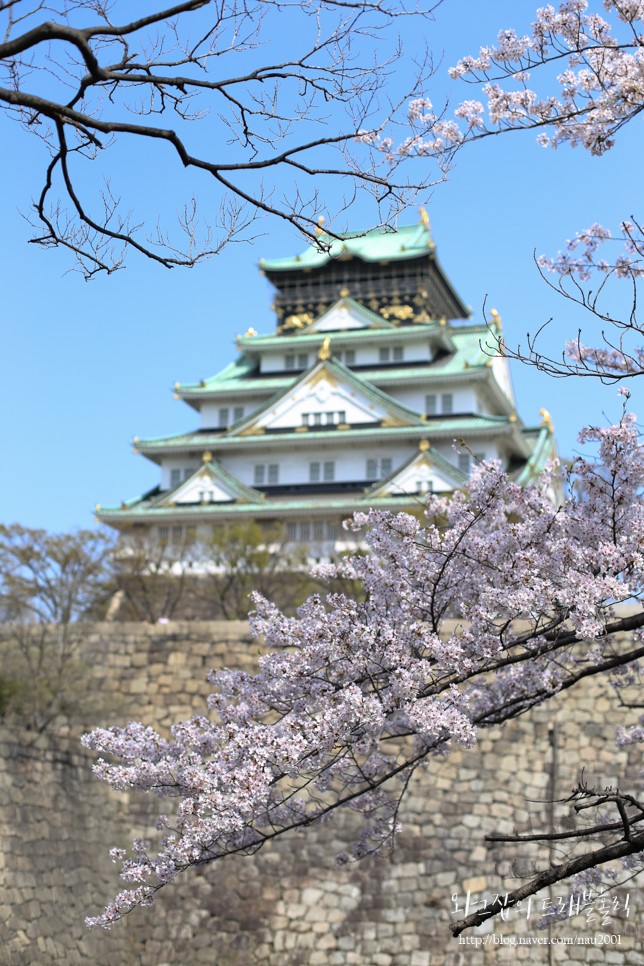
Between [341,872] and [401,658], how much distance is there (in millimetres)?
8458

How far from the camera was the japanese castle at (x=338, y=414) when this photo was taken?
29469 millimetres

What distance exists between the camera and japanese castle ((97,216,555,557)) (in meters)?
29.5

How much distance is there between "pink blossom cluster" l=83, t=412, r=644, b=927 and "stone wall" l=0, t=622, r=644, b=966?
607cm

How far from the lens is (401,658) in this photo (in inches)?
251

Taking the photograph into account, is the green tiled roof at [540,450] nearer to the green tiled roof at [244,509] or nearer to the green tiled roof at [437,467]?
the green tiled roof at [437,467]

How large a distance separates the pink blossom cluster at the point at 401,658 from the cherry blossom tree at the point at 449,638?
0.04ft

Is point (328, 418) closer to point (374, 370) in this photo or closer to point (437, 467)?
point (374, 370)

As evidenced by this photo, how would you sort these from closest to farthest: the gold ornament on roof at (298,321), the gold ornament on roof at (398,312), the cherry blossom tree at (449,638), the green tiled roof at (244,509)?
the cherry blossom tree at (449,638) → the green tiled roof at (244,509) → the gold ornament on roof at (398,312) → the gold ornament on roof at (298,321)

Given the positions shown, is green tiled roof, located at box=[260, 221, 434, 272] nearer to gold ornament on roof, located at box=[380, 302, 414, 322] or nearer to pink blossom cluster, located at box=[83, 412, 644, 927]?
gold ornament on roof, located at box=[380, 302, 414, 322]

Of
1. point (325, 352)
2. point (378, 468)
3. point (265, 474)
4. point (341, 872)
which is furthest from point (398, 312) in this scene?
point (341, 872)

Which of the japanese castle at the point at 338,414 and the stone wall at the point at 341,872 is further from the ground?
the japanese castle at the point at 338,414

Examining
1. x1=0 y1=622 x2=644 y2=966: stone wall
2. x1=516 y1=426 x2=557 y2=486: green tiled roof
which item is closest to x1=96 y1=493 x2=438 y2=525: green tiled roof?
x1=516 y1=426 x2=557 y2=486: green tiled roof

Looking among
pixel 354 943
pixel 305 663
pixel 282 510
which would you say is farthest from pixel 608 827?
pixel 282 510

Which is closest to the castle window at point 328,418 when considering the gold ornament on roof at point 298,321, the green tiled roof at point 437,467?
the green tiled roof at point 437,467
